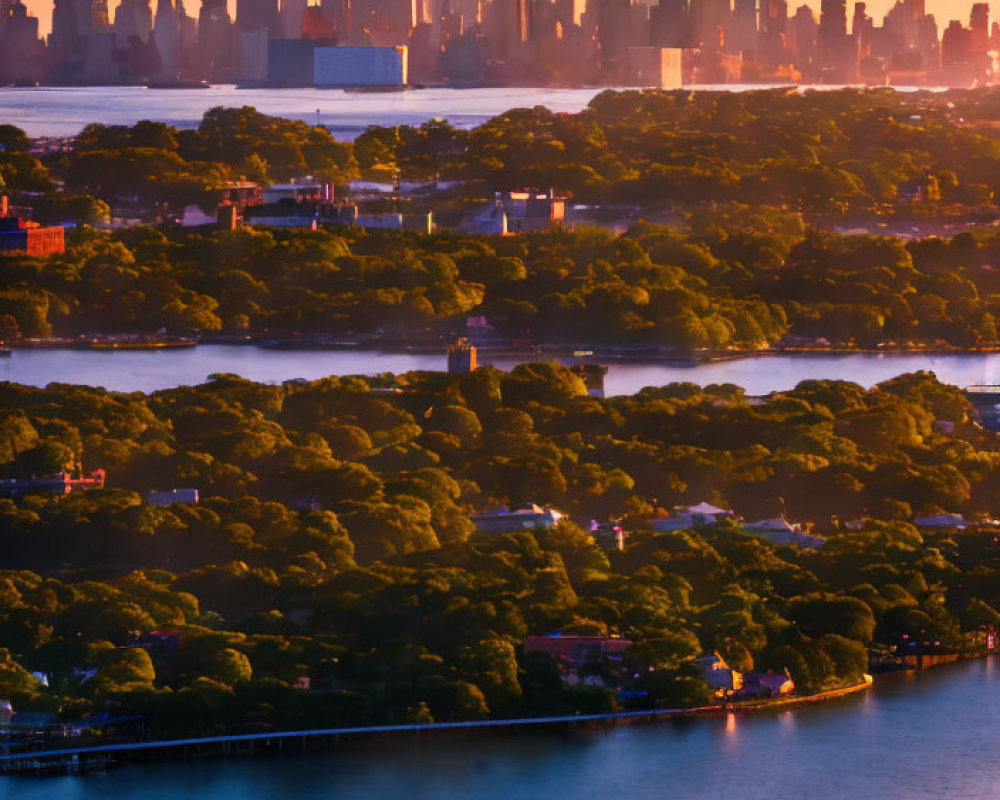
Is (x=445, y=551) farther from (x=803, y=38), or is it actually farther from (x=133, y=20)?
(x=803, y=38)

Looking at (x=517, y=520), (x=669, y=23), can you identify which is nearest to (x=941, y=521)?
(x=517, y=520)

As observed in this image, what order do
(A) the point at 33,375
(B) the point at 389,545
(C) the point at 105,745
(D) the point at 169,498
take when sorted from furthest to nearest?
(A) the point at 33,375, (D) the point at 169,498, (B) the point at 389,545, (C) the point at 105,745

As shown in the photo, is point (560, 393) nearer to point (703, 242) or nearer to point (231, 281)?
point (231, 281)

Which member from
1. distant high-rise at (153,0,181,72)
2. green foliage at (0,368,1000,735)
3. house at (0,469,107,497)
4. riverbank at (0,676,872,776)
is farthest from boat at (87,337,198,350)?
distant high-rise at (153,0,181,72)

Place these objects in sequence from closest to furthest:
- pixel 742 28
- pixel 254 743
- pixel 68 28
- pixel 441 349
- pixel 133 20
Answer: pixel 254 743 → pixel 441 349 → pixel 68 28 → pixel 133 20 → pixel 742 28

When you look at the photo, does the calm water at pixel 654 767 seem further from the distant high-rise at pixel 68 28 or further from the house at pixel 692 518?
the distant high-rise at pixel 68 28

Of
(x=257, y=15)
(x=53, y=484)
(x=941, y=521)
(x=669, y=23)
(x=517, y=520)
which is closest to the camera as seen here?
(x=517, y=520)

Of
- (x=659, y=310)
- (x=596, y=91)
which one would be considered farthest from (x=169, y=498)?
(x=596, y=91)
